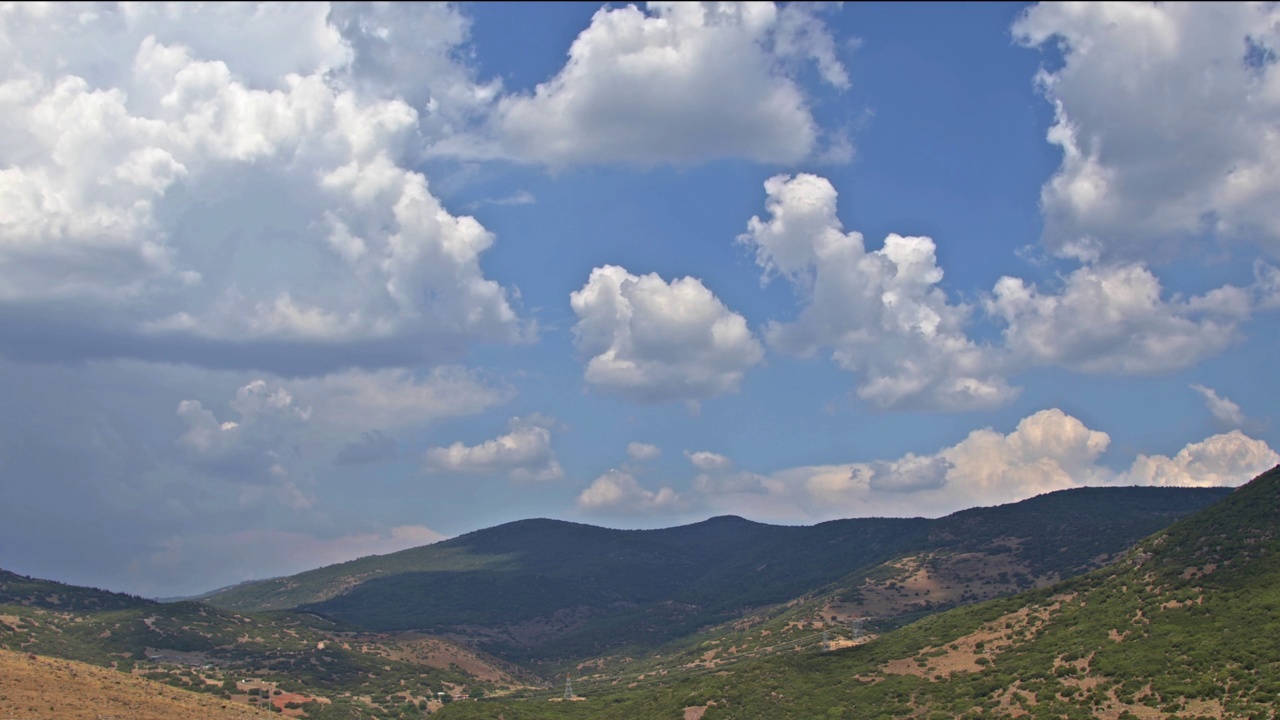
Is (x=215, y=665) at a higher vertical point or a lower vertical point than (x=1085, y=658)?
lower

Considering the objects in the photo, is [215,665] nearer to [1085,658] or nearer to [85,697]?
[85,697]

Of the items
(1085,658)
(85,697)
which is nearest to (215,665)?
(85,697)

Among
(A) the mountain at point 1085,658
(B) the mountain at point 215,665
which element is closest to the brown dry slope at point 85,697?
(B) the mountain at point 215,665

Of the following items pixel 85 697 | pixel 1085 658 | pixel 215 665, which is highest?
pixel 85 697

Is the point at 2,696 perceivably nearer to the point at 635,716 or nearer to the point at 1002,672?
the point at 635,716

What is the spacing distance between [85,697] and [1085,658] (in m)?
104

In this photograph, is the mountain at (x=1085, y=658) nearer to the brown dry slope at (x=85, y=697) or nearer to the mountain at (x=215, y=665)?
the brown dry slope at (x=85, y=697)

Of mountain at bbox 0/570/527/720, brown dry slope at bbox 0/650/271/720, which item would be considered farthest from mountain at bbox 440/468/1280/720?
mountain at bbox 0/570/527/720

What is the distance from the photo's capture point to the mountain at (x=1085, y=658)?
89.4 metres

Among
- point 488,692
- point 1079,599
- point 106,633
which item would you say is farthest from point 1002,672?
point 106,633

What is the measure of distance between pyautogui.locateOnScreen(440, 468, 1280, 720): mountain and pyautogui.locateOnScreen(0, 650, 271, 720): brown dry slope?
3100cm

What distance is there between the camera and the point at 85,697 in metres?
109

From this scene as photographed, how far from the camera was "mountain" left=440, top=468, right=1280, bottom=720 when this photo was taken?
8944cm

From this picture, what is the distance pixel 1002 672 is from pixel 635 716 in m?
41.9
